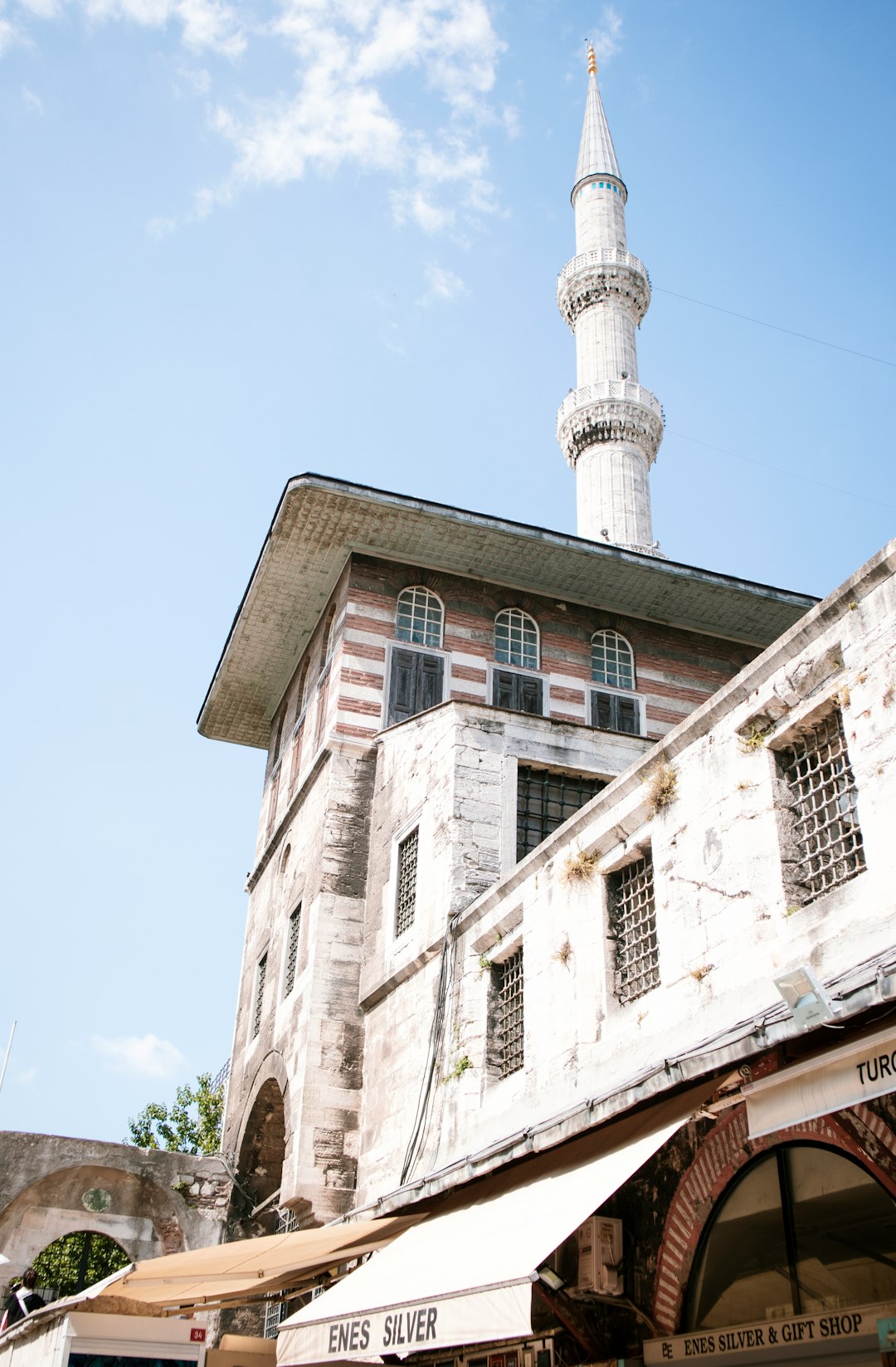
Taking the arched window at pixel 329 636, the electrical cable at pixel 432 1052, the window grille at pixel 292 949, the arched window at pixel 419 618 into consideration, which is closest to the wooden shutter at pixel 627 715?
the arched window at pixel 419 618

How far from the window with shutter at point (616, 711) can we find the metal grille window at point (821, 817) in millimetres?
9639

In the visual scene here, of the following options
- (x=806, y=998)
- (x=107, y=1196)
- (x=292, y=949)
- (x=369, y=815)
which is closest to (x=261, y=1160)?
(x=107, y=1196)

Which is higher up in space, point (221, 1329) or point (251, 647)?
point (251, 647)

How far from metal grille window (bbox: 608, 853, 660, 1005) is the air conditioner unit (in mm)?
1432

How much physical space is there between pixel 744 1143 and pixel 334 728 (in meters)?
9.26

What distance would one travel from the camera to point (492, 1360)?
364 inches

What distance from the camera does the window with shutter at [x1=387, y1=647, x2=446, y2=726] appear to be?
16.3 metres

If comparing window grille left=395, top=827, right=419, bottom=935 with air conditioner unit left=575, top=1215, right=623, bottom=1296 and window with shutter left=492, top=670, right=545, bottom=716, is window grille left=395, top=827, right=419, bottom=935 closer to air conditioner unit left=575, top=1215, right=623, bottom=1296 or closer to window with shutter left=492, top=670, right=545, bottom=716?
window with shutter left=492, top=670, right=545, bottom=716

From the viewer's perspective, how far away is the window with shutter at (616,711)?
17.2 m

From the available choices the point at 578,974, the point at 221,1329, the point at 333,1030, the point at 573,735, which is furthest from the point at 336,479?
the point at 221,1329

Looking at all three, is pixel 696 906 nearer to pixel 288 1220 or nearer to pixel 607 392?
pixel 288 1220

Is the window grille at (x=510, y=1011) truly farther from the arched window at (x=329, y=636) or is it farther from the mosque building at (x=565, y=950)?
the arched window at (x=329, y=636)

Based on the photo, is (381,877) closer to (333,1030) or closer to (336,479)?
(333,1030)

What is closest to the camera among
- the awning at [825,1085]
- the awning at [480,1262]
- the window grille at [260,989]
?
the awning at [825,1085]
